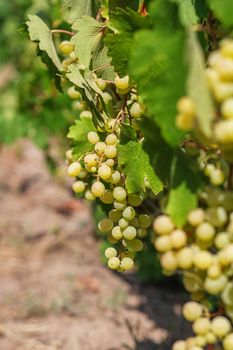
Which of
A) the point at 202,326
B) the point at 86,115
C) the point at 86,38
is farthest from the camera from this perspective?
the point at 86,115

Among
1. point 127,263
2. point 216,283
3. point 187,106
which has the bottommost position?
point 127,263

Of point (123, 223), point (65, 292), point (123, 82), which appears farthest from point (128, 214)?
point (65, 292)

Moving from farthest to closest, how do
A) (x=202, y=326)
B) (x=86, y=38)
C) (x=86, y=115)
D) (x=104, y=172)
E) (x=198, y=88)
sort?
1. (x=86, y=115)
2. (x=86, y=38)
3. (x=104, y=172)
4. (x=202, y=326)
5. (x=198, y=88)

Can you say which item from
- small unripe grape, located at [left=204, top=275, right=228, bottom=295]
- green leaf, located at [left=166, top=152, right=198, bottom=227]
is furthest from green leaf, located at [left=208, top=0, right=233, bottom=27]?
small unripe grape, located at [left=204, top=275, right=228, bottom=295]

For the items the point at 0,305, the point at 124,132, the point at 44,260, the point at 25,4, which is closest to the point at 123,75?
the point at 124,132

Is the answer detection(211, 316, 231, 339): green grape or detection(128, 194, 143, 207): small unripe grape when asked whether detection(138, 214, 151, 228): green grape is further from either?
detection(211, 316, 231, 339): green grape

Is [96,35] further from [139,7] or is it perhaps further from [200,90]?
[200,90]

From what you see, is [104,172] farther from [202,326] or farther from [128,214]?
[202,326]
